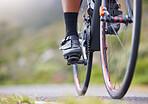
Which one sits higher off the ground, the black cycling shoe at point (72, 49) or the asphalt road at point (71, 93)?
the black cycling shoe at point (72, 49)

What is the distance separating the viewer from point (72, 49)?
2.09m

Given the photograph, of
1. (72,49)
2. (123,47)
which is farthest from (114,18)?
(72,49)

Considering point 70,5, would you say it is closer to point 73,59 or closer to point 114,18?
point 73,59

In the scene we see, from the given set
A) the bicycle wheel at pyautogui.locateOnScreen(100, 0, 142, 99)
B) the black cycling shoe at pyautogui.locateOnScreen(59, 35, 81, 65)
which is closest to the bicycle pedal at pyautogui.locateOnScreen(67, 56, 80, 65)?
the black cycling shoe at pyautogui.locateOnScreen(59, 35, 81, 65)

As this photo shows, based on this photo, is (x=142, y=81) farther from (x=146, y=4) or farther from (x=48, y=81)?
(x=146, y=4)

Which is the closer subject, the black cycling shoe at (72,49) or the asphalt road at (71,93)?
the asphalt road at (71,93)

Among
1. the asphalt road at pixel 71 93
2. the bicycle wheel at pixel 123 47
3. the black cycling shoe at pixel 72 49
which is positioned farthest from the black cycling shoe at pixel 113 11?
the asphalt road at pixel 71 93

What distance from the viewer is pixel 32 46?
32.6 feet

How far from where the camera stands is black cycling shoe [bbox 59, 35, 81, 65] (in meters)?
2.10

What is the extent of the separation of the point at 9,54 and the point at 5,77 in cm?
144

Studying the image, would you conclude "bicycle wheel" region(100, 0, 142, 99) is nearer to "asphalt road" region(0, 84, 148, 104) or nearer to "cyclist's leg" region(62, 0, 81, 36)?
A: "asphalt road" region(0, 84, 148, 104)

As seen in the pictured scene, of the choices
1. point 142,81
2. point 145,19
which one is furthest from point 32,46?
point 142,81

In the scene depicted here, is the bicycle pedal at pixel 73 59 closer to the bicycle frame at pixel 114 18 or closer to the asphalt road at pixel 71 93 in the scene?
the asphalt road at pixel 71 93

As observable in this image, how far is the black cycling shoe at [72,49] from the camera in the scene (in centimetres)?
210
